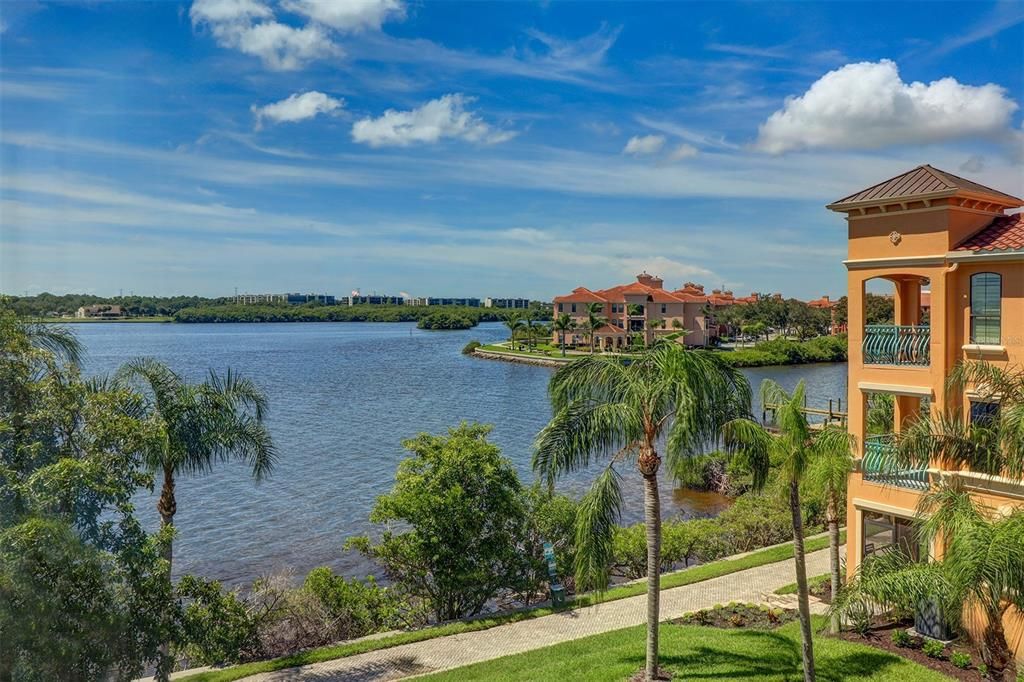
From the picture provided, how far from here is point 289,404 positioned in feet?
179

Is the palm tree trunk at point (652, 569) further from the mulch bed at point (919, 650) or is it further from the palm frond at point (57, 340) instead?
the palm frond at point (57, 340)

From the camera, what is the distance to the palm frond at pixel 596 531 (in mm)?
10727

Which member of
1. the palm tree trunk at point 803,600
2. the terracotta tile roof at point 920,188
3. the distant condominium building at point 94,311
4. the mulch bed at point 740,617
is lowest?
the mulch bed at point 740,617

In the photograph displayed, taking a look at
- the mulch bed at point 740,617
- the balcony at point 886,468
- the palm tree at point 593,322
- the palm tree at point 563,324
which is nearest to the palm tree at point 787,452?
the balcony at point 886,468

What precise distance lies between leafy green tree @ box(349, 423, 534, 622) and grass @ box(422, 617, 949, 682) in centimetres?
340

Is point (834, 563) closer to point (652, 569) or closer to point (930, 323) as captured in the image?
point (930, 323)

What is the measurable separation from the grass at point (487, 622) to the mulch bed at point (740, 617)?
1830mm

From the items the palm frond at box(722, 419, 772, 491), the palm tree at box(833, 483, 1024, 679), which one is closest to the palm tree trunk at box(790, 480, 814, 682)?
the palm frond at box(722, 419, 772, 491)

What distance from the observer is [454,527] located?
52.0ft

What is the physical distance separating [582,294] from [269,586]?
93.7 metres

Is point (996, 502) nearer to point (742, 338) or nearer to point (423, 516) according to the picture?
point (423, 516)

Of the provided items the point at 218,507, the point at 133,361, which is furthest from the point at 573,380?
the point at 218,507

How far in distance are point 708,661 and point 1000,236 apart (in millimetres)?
8739

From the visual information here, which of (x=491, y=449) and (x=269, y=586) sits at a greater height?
(x=491, y=449)
